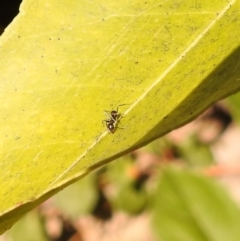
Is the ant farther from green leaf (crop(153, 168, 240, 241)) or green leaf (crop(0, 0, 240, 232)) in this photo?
green leaf (crop(153, 168, 240, 241))

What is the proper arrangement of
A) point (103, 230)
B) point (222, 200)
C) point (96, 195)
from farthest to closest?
1. point (103, 230)
2. point (96, 195)
3. point (222, 200)

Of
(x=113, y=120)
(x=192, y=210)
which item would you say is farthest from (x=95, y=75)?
(x=192, y=210)

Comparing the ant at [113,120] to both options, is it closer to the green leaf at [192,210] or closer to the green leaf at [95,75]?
the green leaf at [95,75]

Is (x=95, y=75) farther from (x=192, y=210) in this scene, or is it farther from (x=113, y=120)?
(x=192, y=210)

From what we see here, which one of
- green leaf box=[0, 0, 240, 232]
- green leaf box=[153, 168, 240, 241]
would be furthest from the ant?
green leaf box=[153, 168, 240, 241]

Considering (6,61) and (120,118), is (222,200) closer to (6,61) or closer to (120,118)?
(120,118)

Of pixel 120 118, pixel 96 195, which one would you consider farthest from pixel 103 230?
pixel 120 118
